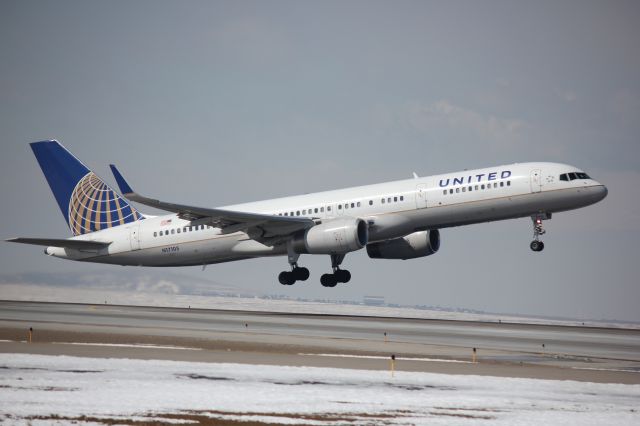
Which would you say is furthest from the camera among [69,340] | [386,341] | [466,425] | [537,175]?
[537,175]

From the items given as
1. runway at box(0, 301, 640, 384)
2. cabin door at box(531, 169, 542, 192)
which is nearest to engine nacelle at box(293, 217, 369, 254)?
runway at box(0, 301, 640, 384)

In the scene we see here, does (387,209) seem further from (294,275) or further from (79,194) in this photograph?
(79,194)

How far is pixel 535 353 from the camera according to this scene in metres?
31.1

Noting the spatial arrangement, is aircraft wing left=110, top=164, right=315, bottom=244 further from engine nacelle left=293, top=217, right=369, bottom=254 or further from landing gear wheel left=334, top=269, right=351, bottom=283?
landing gear wheel left=334, top=269, right=351, bottom=283

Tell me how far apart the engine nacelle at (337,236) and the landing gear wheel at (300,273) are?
11.4 ft

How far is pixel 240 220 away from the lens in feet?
159

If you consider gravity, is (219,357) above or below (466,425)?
above

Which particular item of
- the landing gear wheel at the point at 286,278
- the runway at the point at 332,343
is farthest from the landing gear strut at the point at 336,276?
the runway at the point at 332,343

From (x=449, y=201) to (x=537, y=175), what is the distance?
4.67 m

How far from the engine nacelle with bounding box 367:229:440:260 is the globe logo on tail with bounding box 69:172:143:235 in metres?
15.7

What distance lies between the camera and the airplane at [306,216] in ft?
146

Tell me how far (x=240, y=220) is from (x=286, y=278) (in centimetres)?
559

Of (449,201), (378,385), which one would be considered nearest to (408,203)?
(449,201)

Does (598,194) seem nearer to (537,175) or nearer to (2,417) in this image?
(537,175)
